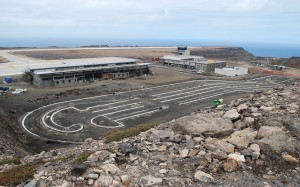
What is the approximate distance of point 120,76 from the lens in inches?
3046

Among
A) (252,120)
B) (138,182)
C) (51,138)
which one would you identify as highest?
(252,120)

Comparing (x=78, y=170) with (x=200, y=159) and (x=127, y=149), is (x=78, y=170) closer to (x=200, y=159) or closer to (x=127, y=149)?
(x=127, y=149)

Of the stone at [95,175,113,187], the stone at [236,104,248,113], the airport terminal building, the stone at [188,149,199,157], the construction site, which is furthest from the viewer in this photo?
the airport terminal building

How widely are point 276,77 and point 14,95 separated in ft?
250

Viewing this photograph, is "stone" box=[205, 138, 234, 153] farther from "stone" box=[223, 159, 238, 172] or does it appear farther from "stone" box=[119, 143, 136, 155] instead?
"stone" box=[119, 143, 136, 155]

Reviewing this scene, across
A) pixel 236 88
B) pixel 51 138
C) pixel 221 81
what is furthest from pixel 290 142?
pixel 221 81

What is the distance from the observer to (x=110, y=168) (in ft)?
35.2

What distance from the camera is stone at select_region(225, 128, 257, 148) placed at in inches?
494

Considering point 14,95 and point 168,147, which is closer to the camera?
point 168,147

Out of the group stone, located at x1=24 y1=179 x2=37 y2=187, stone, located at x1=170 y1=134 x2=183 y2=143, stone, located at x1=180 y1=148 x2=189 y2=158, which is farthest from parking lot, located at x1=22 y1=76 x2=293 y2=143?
stone, located at x1=180 y1=148 x2=189 y2=158

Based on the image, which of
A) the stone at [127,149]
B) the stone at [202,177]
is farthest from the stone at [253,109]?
the stone at [127,149]

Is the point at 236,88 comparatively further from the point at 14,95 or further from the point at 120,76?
the point at 14,95

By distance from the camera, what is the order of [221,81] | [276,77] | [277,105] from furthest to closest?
[276,77] < [221,81] < [277,105]

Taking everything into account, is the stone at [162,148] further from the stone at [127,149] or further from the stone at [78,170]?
the stone at [78,170]
